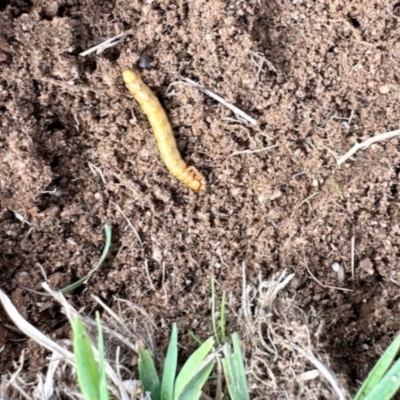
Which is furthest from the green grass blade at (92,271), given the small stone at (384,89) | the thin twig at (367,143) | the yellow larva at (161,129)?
the small stone at (384,89)

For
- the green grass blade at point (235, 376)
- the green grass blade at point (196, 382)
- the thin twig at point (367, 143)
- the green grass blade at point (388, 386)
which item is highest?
the thin twig at point (367, 143)

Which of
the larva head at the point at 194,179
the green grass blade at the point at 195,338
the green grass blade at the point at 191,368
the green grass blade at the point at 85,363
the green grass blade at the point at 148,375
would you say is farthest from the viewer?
the larva head at the point at 194,179

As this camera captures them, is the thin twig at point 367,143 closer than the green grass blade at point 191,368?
No

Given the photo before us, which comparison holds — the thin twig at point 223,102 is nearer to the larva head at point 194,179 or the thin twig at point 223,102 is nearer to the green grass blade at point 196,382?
the larva head at point 194,179

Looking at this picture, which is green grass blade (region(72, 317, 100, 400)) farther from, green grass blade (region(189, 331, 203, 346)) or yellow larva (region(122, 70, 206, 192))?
yellow larva (region(122, 70, 206, 192))

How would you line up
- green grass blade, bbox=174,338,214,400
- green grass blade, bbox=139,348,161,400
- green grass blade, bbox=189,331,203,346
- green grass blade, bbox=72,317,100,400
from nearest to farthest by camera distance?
green grass blade, bbox=72,317,100,400 < green grass blade, bbox=174,338,214,400 < green grass blade, bbox=139,348,161,400 < green grass blade, bbox=189,331,203,346

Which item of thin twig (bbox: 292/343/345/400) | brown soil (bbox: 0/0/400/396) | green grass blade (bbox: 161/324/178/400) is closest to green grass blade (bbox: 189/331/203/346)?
brown soil (bbox: 0/0/400/396)
